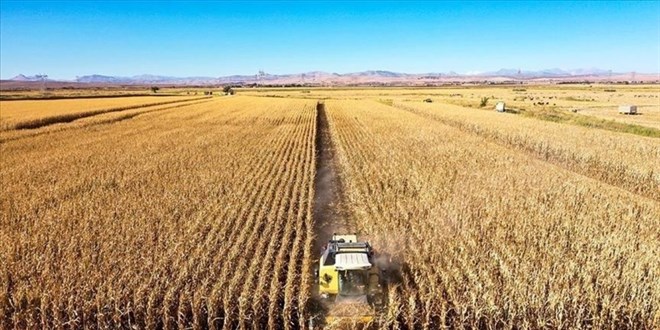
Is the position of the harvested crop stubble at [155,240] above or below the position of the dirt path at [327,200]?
above

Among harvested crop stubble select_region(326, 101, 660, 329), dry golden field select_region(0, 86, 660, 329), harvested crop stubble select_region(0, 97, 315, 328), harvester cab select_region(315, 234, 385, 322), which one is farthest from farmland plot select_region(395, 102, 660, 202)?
harvester cab select_region(315, 234, 385, 322)

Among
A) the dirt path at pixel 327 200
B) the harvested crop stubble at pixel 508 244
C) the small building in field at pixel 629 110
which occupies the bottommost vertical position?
the dirt path at pixel 327 200

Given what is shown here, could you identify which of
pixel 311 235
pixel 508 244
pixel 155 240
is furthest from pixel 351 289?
pixel 155 240

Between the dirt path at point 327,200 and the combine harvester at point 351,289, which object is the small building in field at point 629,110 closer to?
the dirt path at point 327,200

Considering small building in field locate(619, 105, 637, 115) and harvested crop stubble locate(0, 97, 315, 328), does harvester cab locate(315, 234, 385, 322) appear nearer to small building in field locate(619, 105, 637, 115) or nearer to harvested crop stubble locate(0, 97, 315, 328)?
harvested crop stubble locate(0, 97, 315, 328)

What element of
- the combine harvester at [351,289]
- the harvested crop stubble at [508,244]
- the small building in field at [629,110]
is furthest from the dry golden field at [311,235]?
the small building in field at [629,110]

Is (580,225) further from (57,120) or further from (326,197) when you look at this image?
(57,120)

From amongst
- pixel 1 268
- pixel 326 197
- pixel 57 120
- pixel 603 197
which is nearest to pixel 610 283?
pixel 603 197
